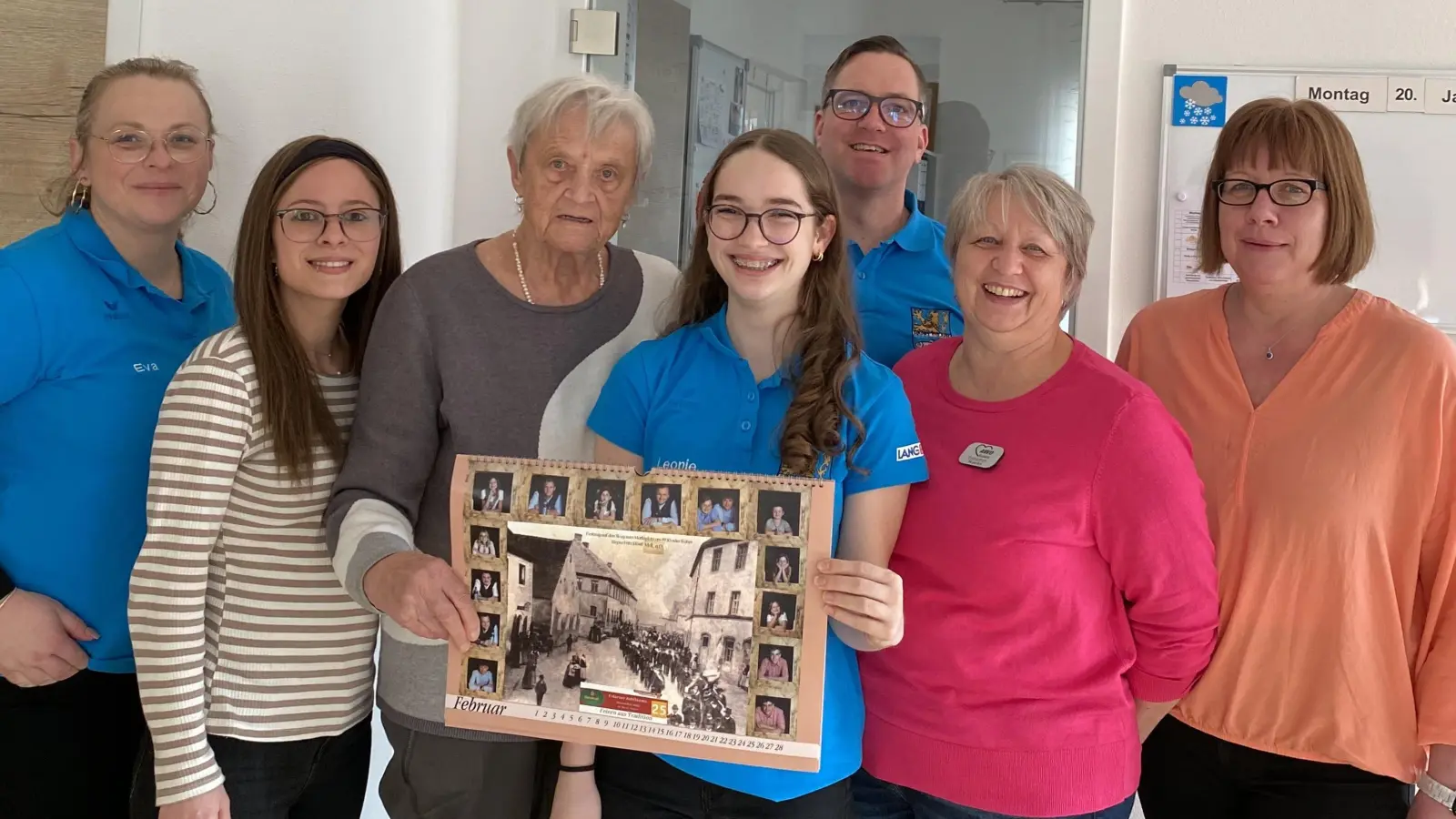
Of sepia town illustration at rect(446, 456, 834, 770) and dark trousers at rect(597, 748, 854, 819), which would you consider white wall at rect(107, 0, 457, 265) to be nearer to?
sepia town illustration at rect(446, 456, 834, 770)

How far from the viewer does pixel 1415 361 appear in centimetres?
163

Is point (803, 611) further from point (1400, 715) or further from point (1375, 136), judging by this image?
point (1375, 136)

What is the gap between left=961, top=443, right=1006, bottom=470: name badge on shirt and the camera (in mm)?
1553

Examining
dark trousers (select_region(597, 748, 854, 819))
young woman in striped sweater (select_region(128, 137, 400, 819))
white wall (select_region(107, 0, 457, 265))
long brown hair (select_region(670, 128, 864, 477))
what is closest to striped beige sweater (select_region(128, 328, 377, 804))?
young woman in striped sweater (select_region(128, 137, 400, 819))

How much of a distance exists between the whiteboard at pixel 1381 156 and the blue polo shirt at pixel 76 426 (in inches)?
90.0

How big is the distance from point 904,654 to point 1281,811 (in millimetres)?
709

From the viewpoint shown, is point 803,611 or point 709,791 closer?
point 803,611

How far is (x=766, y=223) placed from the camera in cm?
148

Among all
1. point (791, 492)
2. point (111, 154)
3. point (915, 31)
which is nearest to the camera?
point (791, 492)

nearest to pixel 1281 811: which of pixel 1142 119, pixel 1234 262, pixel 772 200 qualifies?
pixel 1234 262

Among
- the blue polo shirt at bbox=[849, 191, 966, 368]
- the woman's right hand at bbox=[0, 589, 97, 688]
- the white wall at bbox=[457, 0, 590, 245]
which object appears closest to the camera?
the woman's right hand at bbox=[0, 589, 97, 688]

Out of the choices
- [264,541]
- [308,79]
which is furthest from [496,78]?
[264,541]

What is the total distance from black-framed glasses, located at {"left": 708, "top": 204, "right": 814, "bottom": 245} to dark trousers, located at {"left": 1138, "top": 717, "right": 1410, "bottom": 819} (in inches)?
45.3

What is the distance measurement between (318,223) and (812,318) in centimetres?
84
